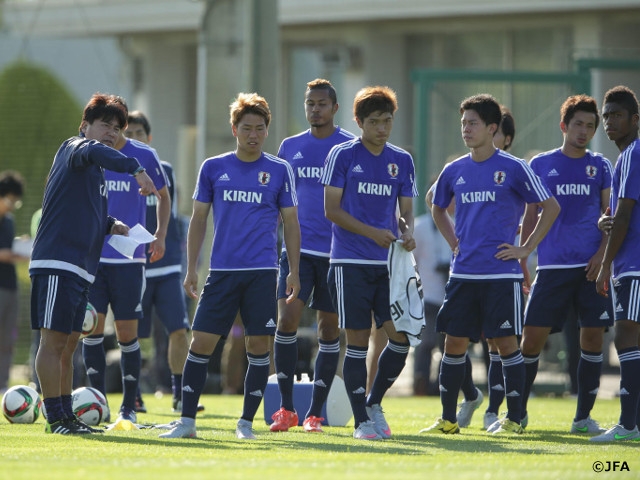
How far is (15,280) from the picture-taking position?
16.8 metres

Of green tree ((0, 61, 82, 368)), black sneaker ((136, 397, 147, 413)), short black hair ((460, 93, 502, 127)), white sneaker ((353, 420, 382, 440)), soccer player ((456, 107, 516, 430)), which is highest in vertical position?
green tree ((0, 61, 82, 368))

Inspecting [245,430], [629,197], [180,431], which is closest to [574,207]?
[629,197]

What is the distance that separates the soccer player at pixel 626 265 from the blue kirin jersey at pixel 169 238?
4085 mm

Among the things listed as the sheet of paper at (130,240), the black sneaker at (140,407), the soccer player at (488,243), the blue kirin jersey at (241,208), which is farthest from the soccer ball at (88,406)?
the soccer player at (488,243)

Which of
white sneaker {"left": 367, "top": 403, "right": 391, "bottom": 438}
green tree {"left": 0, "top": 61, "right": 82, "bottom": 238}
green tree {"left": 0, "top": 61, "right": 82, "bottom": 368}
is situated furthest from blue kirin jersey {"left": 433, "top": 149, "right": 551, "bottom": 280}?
green tree {"left": 0, "top": 61, "right": 82, "bottom": 238}

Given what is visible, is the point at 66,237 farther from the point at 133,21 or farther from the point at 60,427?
the point at 133,21

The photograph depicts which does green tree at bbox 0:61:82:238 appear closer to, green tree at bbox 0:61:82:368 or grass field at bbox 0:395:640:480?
green tree at bbox 0:61:82:368

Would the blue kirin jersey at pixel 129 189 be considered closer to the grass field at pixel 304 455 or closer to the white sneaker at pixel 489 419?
the grass field at pixel 304 455

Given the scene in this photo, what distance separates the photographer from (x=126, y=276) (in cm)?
1088

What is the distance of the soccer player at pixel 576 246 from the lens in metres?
10.4

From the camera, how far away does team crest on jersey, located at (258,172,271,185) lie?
372 inches

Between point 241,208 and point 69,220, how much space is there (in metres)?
1.17

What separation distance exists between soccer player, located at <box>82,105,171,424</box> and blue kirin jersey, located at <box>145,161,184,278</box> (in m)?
0.74

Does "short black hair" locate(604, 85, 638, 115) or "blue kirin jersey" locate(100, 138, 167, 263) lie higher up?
"short black hair" locate(604, 85, 638, 115)
